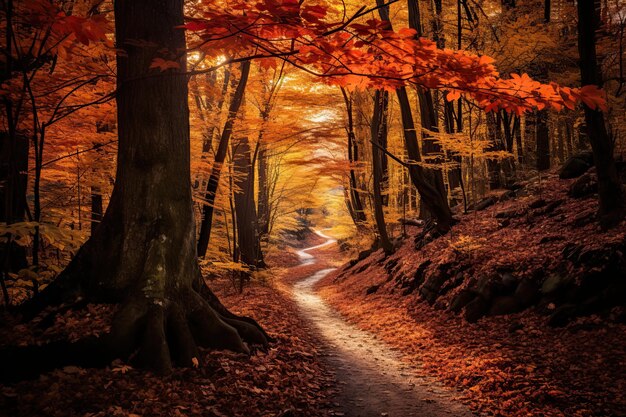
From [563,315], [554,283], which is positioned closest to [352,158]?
[554,283]

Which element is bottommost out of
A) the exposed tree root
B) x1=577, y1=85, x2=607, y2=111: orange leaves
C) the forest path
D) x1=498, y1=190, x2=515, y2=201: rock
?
the forest path

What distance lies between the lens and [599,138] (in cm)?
725

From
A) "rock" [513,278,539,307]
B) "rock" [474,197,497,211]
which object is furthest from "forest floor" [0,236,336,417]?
"rock" [474,197,497,211]

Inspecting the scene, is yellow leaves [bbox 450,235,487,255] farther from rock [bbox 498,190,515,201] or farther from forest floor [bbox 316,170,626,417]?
rock [bbox 498,190,515,201]

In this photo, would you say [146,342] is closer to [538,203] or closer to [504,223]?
[504,223]

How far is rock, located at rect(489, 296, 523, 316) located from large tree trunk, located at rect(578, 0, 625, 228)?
7.58ft

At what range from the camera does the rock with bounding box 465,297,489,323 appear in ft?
24.9

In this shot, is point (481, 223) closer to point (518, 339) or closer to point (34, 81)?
point (518, 339)

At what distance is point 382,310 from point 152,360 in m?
7.74

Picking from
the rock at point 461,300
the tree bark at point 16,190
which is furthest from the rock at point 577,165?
A: the tree bark at point 16,190

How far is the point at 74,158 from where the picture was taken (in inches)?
337

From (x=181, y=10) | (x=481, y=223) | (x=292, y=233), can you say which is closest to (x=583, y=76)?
(x=481, y=223)

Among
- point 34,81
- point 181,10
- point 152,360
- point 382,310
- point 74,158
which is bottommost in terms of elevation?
point 382,310

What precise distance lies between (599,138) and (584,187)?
273cm
